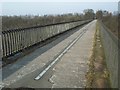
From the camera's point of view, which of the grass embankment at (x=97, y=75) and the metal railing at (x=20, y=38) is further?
the metal railing at (x=20, y=38)

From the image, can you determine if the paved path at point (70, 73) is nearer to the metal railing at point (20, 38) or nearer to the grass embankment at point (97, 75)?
the grass embankment at point (97, 75)

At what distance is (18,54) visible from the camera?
13.0m

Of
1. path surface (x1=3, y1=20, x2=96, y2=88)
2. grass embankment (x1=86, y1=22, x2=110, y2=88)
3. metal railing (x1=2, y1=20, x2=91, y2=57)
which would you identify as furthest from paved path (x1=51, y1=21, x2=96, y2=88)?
metal railing (x1=2, y1=20, x2=91, y2=57)

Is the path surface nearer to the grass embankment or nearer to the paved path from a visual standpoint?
the paved path

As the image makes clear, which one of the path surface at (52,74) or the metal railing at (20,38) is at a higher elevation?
the metal railing at (20,38)

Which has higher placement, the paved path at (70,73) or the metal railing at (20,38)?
the metal railing at (20,38)

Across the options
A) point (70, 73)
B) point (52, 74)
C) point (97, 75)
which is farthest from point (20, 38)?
point (97, 75)

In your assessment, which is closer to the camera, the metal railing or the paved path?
the paved path

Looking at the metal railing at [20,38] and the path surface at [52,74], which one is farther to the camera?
the metal railing at [20,38]

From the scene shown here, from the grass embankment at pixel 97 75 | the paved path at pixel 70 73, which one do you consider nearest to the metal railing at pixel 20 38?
the paved path at pixel 70 73

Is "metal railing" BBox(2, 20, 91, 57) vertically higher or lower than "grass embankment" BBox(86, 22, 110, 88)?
higher

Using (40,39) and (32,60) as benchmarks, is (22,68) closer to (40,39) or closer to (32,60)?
(32,60)

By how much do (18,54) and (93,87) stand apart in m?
6.37

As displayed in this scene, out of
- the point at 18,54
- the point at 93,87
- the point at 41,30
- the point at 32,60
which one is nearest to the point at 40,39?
the point at 41,30
